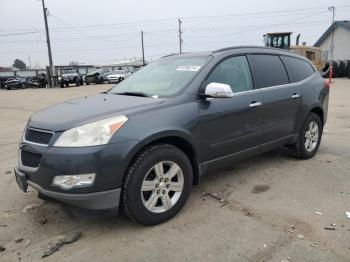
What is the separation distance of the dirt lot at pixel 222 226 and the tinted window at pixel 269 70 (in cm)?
123

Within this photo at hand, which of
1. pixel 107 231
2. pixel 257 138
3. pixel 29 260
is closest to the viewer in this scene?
pixel 29 260

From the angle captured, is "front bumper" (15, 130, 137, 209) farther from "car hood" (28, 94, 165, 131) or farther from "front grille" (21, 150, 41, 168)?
"car hood" (28, 94, 165, 131)

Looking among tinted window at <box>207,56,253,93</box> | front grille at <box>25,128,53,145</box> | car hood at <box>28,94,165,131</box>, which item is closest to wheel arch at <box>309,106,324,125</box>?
tinted window at <box>207,56,253,93</box>

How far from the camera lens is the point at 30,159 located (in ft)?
11.2

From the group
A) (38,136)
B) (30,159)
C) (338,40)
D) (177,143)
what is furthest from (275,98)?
(338,40)

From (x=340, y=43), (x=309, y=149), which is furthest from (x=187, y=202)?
(x=340, y=43)

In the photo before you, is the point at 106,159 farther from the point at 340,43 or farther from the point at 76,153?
the point at 340,43

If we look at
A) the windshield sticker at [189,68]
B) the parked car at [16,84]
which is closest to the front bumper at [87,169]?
the windshield sticker at [189,68]

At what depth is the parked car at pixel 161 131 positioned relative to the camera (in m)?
3.17

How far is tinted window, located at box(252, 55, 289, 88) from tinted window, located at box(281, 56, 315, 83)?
0.50 feet

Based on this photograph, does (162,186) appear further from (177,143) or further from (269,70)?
(269,70)

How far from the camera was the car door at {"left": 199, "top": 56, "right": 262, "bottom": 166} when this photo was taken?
400 cm

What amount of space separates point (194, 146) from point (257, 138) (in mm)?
1146

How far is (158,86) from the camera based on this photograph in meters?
→ 4.27
